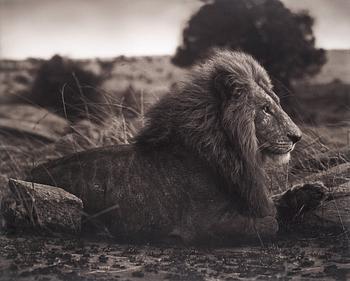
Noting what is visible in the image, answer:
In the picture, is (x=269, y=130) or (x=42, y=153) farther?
(x=42, y=153)

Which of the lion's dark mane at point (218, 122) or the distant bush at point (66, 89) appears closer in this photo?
the lion's dark mane at point (218, 122)

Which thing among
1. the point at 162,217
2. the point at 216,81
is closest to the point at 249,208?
the point at 162,217

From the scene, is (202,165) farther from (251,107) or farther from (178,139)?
(251,107)

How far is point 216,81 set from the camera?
2395mm

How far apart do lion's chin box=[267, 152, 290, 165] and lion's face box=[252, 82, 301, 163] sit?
1.1 inches

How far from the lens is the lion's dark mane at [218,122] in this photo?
238cm

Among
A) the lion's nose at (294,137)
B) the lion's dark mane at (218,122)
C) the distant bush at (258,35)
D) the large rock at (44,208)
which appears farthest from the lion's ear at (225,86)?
the large rock at (44,208)

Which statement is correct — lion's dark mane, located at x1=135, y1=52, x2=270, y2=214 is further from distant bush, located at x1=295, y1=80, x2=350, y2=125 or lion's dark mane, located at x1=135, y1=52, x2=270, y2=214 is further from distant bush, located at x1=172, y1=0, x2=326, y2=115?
distant bush, located at x1=295, y1=80, x2=350, y2=125

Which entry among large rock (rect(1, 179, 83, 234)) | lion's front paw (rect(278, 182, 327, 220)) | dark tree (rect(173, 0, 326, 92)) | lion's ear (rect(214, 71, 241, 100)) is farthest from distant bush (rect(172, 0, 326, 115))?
large rock (rect(1, 179, 83, 234))

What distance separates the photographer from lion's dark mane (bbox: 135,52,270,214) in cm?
238

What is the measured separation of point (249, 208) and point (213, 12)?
72cm

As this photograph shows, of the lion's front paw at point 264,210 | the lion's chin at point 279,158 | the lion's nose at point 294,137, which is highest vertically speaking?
the lion's nose at point 294,137

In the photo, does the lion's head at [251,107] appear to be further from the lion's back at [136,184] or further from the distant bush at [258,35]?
the lion's back at [136,184]

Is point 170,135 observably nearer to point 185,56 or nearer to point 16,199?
point 185,56
